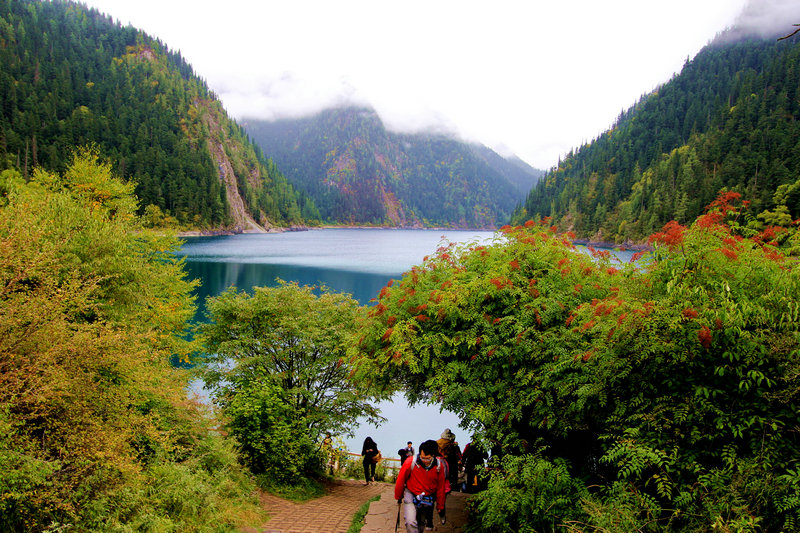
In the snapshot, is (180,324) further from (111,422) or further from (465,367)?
(465,367)

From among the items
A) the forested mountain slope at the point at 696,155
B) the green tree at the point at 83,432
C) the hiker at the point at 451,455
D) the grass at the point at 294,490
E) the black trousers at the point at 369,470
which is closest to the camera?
the green tree at the point at 83,432

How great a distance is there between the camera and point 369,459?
11422 mm

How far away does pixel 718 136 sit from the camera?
94.8 m

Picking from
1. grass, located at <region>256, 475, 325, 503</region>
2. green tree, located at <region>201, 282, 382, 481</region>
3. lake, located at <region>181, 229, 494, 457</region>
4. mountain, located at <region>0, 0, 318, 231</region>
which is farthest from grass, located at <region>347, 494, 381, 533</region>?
mountain, located at <region>0, 0, 318, 231</region>

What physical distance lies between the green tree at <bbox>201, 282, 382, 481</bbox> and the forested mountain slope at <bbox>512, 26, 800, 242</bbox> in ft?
195

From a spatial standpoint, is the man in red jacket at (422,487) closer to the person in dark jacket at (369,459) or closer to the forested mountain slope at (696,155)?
the person in dark jacket at (369,459)

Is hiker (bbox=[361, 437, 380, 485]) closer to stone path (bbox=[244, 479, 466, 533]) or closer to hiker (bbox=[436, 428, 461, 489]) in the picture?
stone path (bbox=[244, 479, 466, 533])

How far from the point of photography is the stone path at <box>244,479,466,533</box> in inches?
285

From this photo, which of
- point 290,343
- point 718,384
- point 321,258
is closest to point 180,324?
point 290,343

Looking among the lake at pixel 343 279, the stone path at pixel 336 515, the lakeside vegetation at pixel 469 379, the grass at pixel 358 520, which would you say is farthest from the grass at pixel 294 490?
the lake at pixel 343 279

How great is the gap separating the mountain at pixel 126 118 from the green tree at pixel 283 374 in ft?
280

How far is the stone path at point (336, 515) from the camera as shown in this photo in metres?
7.24

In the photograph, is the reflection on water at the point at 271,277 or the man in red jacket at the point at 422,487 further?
the reflection on water at the point at 271,277

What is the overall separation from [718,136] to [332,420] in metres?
118
